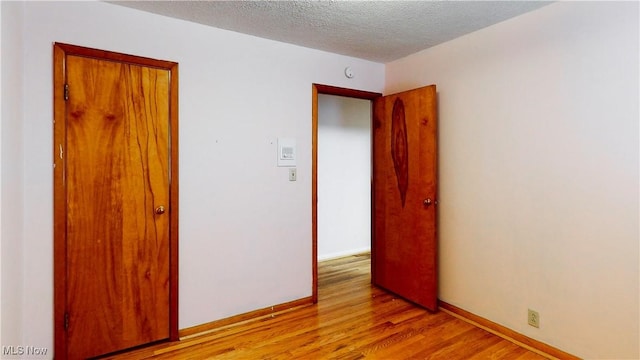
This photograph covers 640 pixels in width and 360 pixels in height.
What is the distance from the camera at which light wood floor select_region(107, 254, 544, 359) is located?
90.2 inches

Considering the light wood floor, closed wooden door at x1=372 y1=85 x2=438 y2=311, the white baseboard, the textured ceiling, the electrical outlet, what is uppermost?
the textured ceiling

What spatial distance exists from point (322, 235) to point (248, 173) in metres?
2.08

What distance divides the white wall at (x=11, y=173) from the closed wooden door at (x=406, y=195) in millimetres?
2690

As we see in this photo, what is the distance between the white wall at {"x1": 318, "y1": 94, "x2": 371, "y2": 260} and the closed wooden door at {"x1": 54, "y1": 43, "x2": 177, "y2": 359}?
243 centimetres

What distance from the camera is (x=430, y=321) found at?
278 centimetres

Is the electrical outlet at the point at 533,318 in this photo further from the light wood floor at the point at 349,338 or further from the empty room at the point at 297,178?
the light wood floor at the point at 349,338

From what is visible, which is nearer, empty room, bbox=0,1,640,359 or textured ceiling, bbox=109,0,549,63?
empty room, bbox=0,1,640,359

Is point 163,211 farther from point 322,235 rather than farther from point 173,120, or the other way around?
point 322,235

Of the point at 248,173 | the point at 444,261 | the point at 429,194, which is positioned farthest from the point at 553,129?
the point at 248,173

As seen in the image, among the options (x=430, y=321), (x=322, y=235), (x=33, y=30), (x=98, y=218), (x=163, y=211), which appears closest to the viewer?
(x=33, y=30)

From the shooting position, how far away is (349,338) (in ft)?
8.19

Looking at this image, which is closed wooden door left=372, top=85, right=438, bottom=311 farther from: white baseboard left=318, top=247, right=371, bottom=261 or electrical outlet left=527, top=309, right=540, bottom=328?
white baseboard left=318, top=247, right=371, bottom=261

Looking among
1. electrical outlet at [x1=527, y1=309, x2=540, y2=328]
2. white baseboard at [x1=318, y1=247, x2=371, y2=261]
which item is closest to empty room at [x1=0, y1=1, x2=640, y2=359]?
electrical outlet at [x1=527, y1=309, x2=540, y2=328]

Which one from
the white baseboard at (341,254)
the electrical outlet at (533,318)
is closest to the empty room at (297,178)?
the electrical outlet at (533,318)
